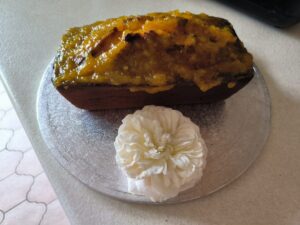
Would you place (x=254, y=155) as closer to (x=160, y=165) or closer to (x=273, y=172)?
(x=273, y=172)

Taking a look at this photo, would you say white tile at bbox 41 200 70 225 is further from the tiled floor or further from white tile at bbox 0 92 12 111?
white tile at bbox 0 92 12 111

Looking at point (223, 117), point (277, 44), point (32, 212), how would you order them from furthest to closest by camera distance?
point (32, 212), point (277, 44), point (223, 117)

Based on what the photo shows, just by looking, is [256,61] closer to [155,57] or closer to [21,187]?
[155,57]

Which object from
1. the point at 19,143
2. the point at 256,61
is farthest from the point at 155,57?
the point at 19,143

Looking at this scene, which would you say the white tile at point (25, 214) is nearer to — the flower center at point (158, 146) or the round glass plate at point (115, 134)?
the round glass plate at point (115, 134)

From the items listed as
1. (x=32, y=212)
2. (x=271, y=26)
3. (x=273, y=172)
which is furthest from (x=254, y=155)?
(x=32, y=212)

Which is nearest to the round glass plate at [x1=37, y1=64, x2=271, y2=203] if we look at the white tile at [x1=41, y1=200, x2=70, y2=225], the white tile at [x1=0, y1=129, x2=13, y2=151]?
the white tile at [x1=41, y1=200, x2=70, y2=225]
